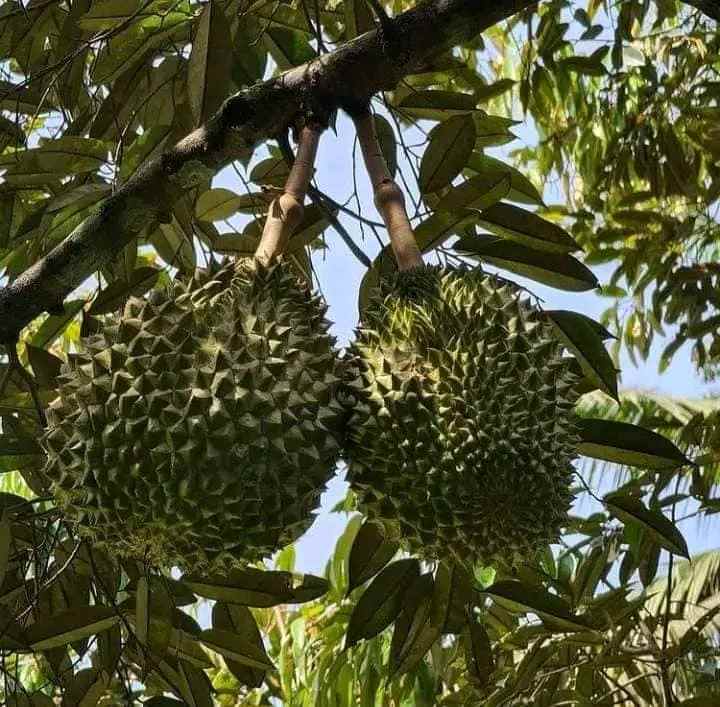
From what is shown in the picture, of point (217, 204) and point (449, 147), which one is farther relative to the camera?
point (217, 204)

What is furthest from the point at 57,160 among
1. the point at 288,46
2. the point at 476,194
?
the point at 476,194

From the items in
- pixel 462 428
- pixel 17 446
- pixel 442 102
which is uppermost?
pixel 442 102

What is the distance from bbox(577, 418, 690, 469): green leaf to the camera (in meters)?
1.31

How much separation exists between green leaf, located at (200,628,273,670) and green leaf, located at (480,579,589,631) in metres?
0.36

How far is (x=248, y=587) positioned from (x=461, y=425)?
0.46m

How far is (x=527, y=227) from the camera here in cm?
140

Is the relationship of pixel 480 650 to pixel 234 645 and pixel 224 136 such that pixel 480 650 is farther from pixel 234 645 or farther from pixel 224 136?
pixel 224 136

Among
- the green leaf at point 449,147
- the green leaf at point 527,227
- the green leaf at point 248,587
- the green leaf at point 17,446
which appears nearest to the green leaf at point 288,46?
the green leaf at point 449,147

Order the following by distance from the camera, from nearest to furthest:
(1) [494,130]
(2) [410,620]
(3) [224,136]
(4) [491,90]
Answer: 1. (3) [224,136]
2. (2) [410,620]
3. (1) [494,130]
4. (4) [491,90]

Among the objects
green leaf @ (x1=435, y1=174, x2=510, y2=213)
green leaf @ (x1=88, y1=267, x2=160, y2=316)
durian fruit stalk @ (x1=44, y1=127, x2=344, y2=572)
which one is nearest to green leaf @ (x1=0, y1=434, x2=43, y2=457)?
green leaf @ (x1=88, y1=267, x2=160, y2=316)

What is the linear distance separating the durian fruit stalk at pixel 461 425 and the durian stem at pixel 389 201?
0.07 m

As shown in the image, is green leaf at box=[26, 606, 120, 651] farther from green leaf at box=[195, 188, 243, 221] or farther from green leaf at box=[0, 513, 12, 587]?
green leaf at box=[195, 188, 243, 221]

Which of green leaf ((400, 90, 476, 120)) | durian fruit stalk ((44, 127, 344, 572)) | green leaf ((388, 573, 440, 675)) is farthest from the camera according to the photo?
green leaf ((400, 90, 476, 120))

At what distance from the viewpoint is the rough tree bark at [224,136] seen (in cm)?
123
